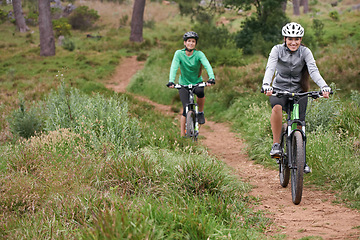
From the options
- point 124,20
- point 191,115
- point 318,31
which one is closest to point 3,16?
point 124,20

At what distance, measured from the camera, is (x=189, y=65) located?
7.33 m

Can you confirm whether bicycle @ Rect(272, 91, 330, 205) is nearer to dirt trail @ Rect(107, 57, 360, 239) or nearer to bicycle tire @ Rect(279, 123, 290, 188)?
bicycle tire @ Rect(279, 123, 290, 188)

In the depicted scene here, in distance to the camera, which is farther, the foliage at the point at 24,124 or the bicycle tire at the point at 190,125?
the foliage at the point at 24,124

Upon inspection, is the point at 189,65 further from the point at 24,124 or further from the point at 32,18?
the point at 32,18

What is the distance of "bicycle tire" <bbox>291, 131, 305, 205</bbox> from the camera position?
4.55 meters

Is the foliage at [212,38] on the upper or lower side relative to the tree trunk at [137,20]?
lower

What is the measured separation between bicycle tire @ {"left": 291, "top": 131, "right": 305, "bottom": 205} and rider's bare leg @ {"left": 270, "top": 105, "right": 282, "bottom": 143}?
0.47 meters

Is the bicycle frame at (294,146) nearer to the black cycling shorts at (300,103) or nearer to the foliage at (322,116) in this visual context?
the black cycling shorts at (300,103)

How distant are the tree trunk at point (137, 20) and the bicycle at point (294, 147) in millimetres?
22666

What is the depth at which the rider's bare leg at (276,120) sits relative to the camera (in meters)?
5.18

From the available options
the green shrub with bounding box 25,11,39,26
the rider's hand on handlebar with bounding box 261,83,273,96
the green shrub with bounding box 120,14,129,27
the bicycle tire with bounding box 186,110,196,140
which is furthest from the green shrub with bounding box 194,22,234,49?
the green shrub with bounding box 25,11,39,26

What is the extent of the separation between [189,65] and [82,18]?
31.5 meters

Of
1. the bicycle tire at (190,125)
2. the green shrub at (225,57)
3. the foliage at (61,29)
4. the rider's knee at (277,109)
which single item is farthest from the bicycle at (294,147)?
the foliage at (61,29)

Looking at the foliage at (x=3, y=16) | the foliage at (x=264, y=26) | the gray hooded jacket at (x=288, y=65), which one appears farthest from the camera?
the foliage at (x=3, y=16)
